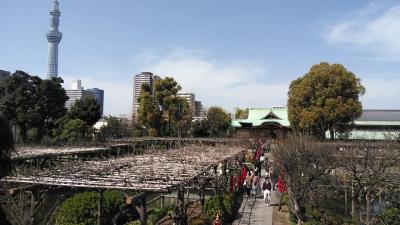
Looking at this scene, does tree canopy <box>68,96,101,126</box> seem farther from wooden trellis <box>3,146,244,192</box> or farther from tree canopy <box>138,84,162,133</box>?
wooden trellis <box>3,146,244,192</box>

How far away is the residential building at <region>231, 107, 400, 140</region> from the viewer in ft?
171

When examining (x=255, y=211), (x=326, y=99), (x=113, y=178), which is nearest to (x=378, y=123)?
(x=326, y=99)

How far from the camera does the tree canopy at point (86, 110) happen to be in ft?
159

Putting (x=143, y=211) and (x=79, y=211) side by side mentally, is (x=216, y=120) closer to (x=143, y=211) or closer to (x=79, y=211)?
(x=79, y=211)

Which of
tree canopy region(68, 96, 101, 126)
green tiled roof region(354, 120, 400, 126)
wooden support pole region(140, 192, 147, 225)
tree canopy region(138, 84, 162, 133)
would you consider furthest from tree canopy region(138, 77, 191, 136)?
wooden support pole region(140, 192, 147, 225)

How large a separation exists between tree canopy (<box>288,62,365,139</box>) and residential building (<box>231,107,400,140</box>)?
796 centimetres

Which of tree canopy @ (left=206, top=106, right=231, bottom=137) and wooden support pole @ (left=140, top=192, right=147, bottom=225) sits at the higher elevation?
tree canopy @ (left=206, top=106, right=231, bottom=137)

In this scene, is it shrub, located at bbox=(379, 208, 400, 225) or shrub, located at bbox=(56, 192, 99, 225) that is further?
shrub, located at bbox=(379, 208, 400, 225)

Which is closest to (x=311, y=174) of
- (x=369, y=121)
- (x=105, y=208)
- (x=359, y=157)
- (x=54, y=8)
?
(x=359, y=157)

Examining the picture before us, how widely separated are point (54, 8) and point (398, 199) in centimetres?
19460

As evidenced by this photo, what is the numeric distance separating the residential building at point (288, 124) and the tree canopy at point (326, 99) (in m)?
7.96

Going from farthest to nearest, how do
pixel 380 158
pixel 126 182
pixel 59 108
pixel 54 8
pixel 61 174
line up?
pixel 54 8 → pixel 59 108 → pixel 380 158 → pixel 61 174 → pixel 126 182

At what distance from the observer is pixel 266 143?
47.5 metres

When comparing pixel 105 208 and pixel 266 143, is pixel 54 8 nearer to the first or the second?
pixel 266 143
